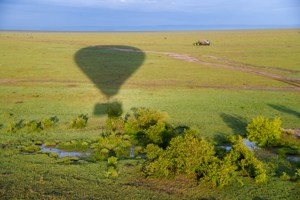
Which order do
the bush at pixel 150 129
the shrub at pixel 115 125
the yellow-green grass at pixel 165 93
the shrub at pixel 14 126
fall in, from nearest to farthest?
the bush at pixel 150 129 < the shrub at pixel 14 126 < the shrub at pixel 115 125 < the yellow-green grass at pixel 165 93

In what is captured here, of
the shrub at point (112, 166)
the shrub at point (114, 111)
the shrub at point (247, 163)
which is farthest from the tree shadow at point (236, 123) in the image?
the shrub at point (112, 166)

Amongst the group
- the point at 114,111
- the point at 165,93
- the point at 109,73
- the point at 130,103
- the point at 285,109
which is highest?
the point at 114,111

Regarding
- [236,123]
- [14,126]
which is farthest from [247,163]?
[14,126]

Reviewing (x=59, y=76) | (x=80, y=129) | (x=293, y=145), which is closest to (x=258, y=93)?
(x=293, y=145)

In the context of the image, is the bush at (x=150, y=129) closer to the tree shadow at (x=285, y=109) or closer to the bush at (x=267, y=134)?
the bush at (x=267, y=134)

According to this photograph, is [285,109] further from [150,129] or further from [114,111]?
[114,111]

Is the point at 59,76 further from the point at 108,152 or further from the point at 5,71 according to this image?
the point at 108,152
